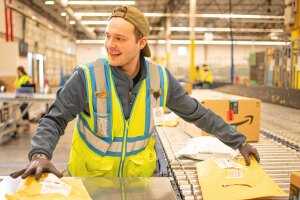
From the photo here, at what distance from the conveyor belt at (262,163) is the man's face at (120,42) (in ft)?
2.35

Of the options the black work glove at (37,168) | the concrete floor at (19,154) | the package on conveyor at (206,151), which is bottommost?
the concrete floor at (19,154)

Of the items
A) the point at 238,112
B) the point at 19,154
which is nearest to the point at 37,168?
the point at 238,112

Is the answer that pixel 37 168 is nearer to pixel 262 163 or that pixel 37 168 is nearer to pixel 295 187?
pixel 295 187

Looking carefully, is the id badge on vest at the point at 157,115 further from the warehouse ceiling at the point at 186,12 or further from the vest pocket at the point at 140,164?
the warehouse ceiling at the point at 186,12

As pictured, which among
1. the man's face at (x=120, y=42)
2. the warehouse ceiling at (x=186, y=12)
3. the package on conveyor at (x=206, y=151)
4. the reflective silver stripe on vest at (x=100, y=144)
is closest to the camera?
the man's face at (x=120, y=42)

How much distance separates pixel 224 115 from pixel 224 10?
14559 mm

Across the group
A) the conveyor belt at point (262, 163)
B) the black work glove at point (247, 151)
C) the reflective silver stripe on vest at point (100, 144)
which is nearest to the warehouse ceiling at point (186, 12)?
the conveyor belt at point (262, 163)

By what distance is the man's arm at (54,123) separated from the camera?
1271 millimetres

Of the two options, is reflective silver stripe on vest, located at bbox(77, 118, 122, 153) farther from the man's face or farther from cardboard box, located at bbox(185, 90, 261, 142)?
cardboard box, located at bbox(185, 90, 261, 142)

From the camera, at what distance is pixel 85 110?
1.74 metres

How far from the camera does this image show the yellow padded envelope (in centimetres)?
144

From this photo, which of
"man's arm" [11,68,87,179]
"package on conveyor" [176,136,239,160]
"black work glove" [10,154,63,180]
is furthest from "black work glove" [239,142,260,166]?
"black work glove" [10,154,63,180]

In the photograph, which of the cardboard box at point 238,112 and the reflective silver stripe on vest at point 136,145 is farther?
the cardboard box at point 238,112

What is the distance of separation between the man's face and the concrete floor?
133 inches
